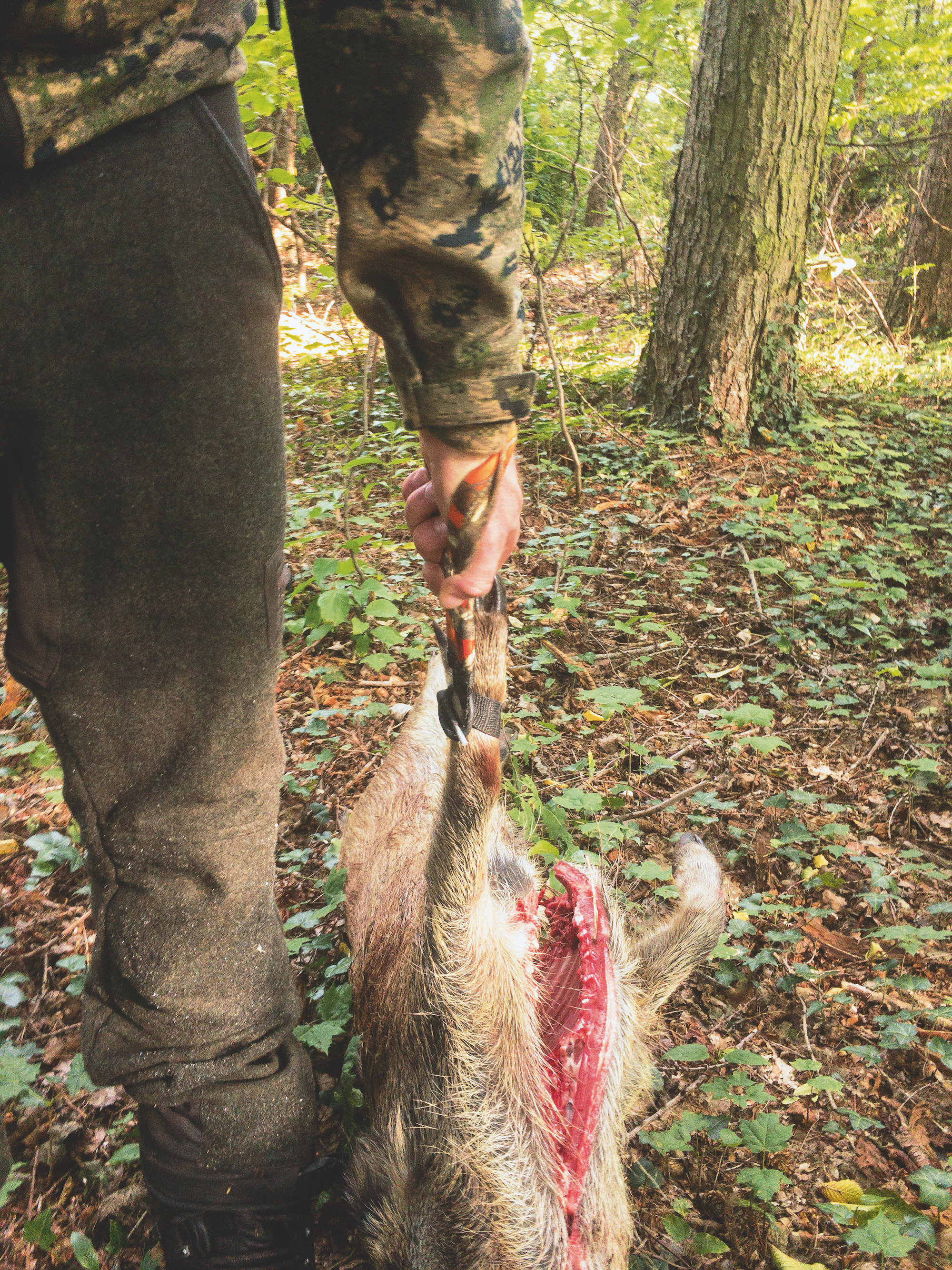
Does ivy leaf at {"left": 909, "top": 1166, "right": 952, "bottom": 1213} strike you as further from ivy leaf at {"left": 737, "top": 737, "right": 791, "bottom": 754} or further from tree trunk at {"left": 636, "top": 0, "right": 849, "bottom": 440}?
tree trunk at {"left": 636, "top": 0, "right": 849, "bottom": 440}

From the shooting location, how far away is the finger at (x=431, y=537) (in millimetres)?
1461

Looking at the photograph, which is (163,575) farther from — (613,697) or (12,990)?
(613,697)

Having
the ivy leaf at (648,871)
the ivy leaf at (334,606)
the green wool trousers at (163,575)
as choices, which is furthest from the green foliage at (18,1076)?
the ivy leaf at (334,606)

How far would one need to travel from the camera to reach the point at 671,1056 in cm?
214

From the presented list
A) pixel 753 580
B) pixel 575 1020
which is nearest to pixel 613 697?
pixel 575 1020

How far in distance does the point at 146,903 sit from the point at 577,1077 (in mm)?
1139

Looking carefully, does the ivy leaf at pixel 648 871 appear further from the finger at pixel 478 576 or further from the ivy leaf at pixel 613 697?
the finger at pixel 478 576

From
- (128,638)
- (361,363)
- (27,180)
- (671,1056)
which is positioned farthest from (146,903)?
(361,363)

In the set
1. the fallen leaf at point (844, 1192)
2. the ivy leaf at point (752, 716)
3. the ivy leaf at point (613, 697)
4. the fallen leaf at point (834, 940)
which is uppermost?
the ivy leaf at point (613, 697)

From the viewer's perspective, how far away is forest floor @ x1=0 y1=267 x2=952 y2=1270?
1931 millimetres

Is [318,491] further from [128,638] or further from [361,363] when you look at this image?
[128,638]

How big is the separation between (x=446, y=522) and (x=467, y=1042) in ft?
4.22

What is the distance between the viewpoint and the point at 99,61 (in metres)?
1.01

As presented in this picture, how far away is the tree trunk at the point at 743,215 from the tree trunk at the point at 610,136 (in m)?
0.70
